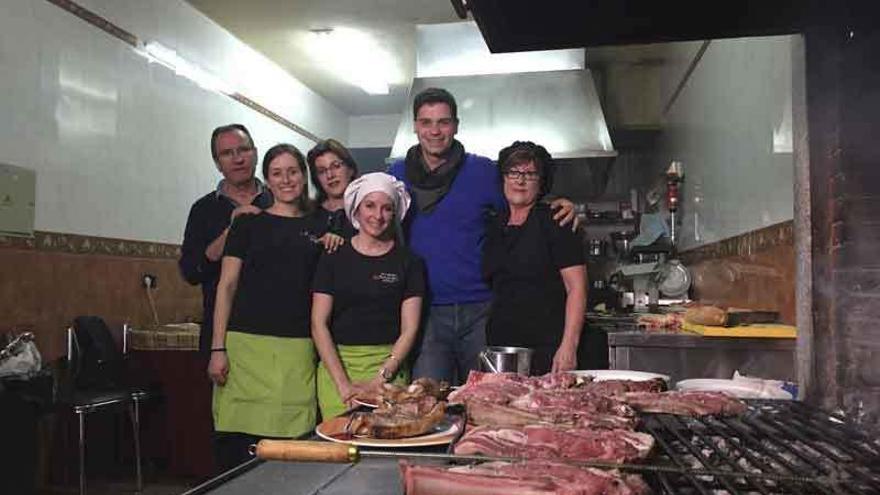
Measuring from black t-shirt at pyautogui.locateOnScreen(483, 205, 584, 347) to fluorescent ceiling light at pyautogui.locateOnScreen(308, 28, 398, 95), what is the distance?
385cm

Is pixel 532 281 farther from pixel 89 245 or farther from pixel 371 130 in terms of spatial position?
pixel 371 130

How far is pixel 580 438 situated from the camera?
128cm

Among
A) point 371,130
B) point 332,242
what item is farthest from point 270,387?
point 371,130

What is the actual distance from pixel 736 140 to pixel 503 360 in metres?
2.11

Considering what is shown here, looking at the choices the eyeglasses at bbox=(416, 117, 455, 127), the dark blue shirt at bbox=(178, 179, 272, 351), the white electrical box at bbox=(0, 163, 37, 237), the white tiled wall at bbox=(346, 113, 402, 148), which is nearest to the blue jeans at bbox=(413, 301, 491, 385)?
the eyeglasses at bbox=(416, 117, 455, 127)

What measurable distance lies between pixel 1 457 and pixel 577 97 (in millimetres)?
3820

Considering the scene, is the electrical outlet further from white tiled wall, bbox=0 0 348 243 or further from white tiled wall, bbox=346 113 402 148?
white tiled wall, bbox=346 113 402 148

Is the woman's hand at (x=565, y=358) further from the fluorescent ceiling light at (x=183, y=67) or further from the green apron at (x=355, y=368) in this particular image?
the fluorescent ceiling light at (x=183, y=67)

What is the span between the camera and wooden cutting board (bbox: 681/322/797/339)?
2376mm

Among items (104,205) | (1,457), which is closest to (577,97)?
(104,205)

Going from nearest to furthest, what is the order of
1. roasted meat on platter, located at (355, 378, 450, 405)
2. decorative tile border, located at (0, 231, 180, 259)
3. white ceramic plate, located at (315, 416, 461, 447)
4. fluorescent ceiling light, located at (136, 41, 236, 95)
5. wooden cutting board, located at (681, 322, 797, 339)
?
white ceramic plate, located at (315, 416, 461, 447) < roasted meat on platter, located at (355, 378, 450, 405) < wooden cutting board, located at (681, 322, 797, 339) < decorative tile border, located at (0, 231, 180, 259) < fluorescent ceiling light, located at (136, 41, 236, 95)

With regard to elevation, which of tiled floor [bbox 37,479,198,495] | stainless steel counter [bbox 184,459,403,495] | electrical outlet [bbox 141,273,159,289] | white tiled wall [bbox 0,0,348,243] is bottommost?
tiled floor [bbox 37,479,198,495]

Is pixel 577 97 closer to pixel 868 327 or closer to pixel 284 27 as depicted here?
pixel 284 27

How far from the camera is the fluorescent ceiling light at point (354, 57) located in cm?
617
